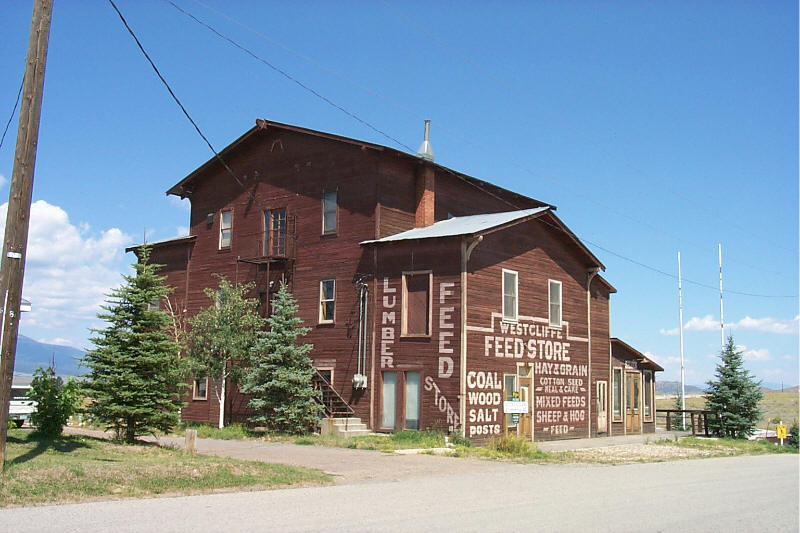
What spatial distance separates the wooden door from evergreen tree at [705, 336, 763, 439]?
434 inches

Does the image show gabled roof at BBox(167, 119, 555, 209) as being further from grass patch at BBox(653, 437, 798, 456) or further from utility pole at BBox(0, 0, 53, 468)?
utility pole at BBox(0, 0, 53, 468)

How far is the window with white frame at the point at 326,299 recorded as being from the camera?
31.5 m

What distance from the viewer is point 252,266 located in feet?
114

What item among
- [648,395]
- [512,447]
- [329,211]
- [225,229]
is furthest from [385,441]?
[648,395]

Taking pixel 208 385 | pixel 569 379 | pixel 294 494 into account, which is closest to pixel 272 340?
pixel 208 385

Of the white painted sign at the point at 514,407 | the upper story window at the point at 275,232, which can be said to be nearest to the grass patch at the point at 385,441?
the white painted sign at the point at 514,407

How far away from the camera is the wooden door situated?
29920 millimetres

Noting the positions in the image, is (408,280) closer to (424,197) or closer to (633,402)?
(424,197)

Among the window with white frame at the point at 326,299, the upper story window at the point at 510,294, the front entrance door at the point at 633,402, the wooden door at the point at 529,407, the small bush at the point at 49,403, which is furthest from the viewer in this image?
the front entrance door at the point at 633,402

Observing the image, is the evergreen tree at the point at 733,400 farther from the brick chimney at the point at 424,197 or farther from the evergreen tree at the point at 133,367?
the evergreen tree at the point at 133,367

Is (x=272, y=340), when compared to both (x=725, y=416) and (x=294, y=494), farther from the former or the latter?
(x=725, y=416)

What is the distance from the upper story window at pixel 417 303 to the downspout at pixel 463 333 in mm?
1308

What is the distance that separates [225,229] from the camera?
36.4 meters

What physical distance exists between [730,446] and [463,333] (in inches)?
482
